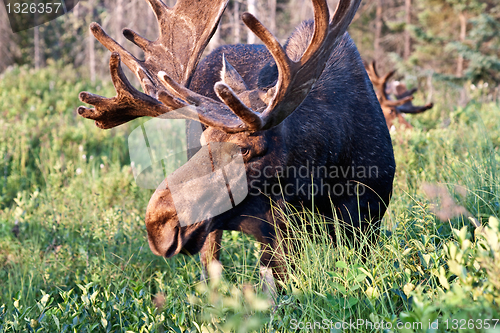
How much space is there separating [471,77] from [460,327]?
17.8 meters

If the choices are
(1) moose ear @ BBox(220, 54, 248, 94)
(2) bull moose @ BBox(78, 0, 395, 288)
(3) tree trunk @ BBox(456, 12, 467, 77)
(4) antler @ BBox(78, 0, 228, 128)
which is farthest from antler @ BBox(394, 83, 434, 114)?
(3) tree trunk @ BBox(456, 12, 467, 77)

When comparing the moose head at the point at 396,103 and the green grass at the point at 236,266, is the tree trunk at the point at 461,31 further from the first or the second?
the green grass at the point at 236,266

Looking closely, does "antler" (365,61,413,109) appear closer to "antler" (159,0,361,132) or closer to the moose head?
the moose head

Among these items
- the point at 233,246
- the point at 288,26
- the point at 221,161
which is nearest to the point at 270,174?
the point at 221,161

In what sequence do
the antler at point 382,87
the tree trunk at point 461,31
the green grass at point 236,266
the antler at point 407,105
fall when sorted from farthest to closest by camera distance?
1. the tree trunk at point 461,31
2. the antler at point 382,87
3. the antler at point 407,105
4. the green grass at point 236,266

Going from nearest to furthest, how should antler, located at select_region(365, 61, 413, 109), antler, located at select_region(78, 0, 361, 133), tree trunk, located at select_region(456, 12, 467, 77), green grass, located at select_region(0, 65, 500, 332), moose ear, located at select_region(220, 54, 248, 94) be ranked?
1. green grass, located at select_region(0, 65, 500, 332)
2. antler, located at select_region(78, 0, 361, 133)
3. moose ear, located at select_region(220, 54, 248, 94)
4. antler, located at select_region(365, 61, 413, 109)
5. tree trunk, located at select_region(456, 12, 467, 77)

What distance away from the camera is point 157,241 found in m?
2.61

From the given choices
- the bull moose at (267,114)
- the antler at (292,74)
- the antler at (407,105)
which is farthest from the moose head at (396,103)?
the antler at (292,74)

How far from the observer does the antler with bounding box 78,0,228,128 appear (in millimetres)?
2688

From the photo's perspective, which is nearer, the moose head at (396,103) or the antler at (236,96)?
the antler at (236,96)

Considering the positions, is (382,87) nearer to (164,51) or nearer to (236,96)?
(164,51)

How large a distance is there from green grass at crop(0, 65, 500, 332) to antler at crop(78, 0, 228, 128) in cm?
109

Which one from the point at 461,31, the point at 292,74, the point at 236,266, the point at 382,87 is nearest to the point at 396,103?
the point at 382,87

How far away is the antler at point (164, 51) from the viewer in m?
2.69
